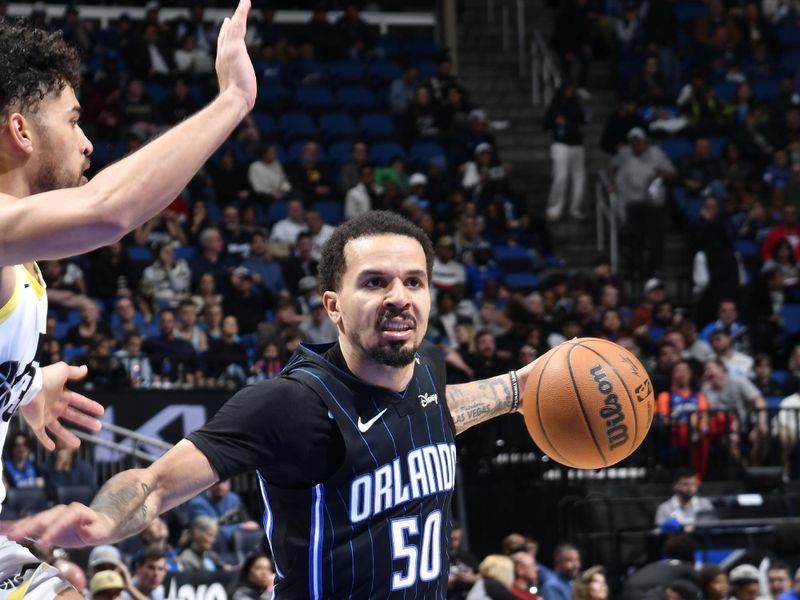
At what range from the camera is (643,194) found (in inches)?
814

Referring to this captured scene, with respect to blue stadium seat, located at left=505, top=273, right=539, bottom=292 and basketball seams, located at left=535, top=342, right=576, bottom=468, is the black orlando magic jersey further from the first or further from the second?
blue stadium seat, located at left=505, top=273, right=539, bottom=292

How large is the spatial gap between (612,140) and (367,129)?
365cm

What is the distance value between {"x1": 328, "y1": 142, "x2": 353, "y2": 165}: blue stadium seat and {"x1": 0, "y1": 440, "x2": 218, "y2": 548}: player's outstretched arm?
16.1 m

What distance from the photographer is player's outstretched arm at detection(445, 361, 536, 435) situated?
5.31m

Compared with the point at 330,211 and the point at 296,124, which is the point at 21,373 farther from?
the point at 296,124

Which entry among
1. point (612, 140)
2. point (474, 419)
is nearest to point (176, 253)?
point (612, 140)

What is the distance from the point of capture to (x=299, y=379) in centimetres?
475

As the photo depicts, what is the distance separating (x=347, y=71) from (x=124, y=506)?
18688 mm

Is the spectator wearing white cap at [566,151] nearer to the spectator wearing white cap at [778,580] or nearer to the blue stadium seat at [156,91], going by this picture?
the blue stadium seat at [156,91]

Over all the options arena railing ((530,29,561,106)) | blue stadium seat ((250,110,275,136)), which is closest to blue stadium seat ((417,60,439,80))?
arena railing ((530,29,561,106))

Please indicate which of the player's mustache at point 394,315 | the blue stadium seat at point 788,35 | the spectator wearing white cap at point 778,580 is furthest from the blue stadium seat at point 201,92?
the player's mustache at point 394,315

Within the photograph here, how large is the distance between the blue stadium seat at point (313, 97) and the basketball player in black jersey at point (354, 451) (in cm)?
1663

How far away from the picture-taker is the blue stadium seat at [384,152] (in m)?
20.5

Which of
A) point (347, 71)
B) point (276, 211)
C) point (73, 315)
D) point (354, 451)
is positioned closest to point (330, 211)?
point (276, 211)
